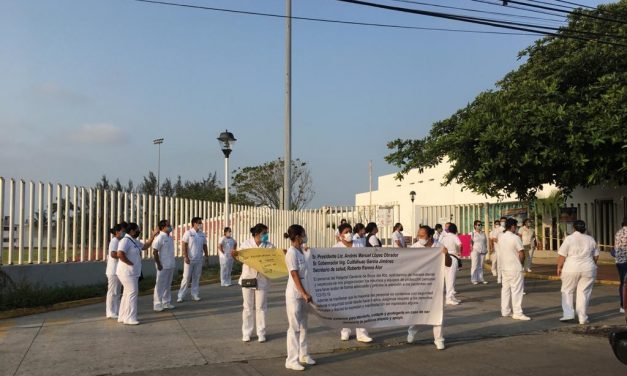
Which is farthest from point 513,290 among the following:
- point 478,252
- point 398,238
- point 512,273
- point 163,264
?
point 163,264

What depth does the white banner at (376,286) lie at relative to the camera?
25.0ft

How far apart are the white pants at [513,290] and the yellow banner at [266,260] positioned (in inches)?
173

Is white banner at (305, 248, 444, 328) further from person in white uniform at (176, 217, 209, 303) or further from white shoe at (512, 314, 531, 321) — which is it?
person in white uniform at (176, 217, 209, 303)

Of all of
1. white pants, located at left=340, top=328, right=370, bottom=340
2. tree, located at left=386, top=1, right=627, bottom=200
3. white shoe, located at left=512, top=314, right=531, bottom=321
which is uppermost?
tree, located at left=386, top=1, right=627, bottom=200

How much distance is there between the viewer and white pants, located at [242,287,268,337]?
27.9 ft

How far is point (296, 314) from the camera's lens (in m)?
7.10

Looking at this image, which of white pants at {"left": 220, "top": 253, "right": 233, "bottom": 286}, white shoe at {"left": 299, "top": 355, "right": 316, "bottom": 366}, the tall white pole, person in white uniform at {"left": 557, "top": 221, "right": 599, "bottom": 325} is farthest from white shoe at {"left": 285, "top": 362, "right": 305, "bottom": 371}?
the tall white pole

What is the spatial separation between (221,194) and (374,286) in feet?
111

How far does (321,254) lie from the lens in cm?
769

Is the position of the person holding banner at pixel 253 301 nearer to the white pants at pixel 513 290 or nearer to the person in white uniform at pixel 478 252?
the white pants at pixel 513 290

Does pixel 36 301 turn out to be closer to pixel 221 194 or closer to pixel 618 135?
pixel 618 135

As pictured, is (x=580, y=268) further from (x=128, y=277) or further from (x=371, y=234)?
(x=128, y=277)

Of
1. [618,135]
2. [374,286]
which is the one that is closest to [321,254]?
[374,286]

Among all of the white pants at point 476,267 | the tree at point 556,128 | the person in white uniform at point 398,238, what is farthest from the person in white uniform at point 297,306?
the white pants at point 476,267
